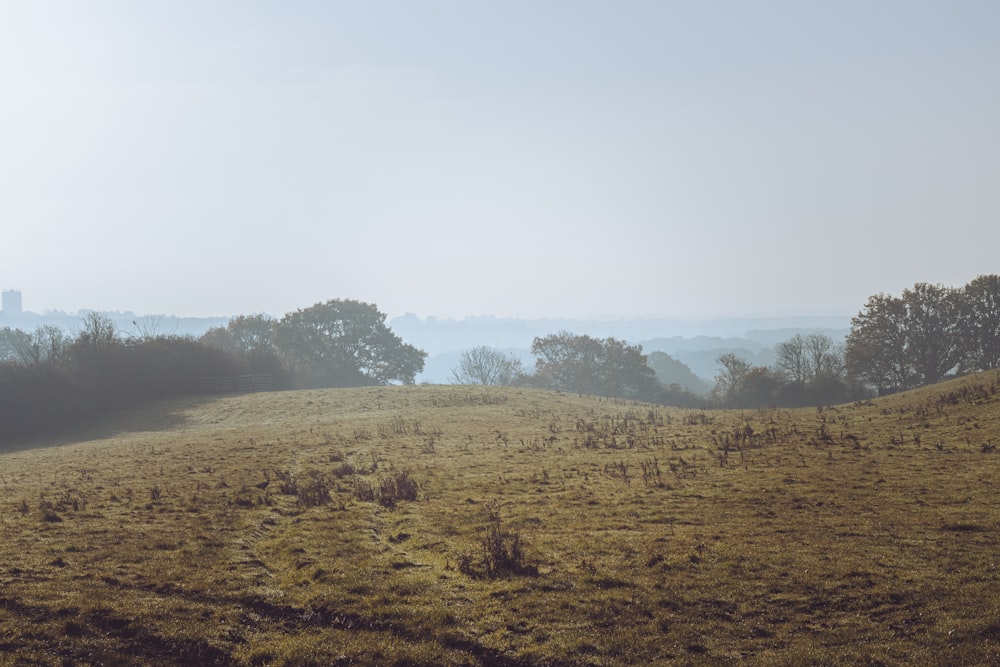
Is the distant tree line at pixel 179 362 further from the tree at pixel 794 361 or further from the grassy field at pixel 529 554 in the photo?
the tree at pixel 794 361

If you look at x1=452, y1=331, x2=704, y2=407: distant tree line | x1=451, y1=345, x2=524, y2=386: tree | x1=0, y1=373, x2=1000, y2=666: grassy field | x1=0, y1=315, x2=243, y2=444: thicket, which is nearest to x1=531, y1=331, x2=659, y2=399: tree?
x1=452, y1=331, x2=704, y2=407: distant tree line

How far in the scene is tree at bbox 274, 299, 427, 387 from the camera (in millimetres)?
98250

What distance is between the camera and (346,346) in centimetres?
10194

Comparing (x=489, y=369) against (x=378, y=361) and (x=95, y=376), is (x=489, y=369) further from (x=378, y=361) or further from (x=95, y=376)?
(x=95, y=376)

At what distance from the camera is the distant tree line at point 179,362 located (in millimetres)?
53469

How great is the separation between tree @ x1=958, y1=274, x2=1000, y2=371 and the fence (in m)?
82.6

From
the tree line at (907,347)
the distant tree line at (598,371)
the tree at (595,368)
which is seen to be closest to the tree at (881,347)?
the tree line at (907,347)

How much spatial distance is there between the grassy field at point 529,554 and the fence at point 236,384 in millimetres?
41477

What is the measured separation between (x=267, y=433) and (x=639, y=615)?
31989 millimetres

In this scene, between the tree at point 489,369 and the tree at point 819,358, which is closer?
the tree at point 819,358

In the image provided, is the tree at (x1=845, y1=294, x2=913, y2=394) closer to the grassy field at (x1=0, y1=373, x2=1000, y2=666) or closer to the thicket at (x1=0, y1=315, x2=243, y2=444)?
the grassy field at (x1=0, y1=373, x2=1000, y2=666)

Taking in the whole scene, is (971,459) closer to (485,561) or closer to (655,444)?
(655,444)

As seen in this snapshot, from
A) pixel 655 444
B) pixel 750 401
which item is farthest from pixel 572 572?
pixel 750 401

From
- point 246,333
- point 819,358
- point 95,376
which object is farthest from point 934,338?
point 246,333
